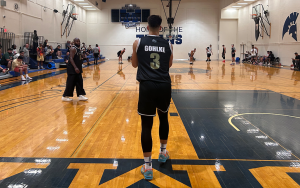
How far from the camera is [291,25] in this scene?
1972 centimetres

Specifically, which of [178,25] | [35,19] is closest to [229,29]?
[178,25]

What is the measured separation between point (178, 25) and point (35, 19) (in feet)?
58.0

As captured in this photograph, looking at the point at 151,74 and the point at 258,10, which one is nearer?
the point at 151,74

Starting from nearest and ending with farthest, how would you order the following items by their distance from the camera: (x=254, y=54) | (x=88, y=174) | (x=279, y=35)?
(x=88, y=174) → (x=279, y=35) → (x=254, y=54)

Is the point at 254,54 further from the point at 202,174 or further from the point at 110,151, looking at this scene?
the point at 202,174

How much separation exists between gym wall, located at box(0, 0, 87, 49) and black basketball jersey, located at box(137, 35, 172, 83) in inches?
562

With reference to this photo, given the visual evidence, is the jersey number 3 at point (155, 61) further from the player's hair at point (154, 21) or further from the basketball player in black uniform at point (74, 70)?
the basketball player in black uniform at point (74, 70)

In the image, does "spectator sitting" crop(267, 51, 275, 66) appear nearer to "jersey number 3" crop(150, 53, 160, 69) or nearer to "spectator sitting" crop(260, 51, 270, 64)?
"spectator sitting" crop(260, 51, 270, 64)

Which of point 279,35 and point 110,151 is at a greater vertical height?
point 279,35

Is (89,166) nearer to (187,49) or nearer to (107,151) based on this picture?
(107,151)

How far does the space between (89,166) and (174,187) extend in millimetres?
1081

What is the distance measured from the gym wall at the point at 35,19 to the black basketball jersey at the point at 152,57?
1429cm

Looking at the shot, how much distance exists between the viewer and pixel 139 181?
2826mm

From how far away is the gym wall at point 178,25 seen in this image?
103 ft
